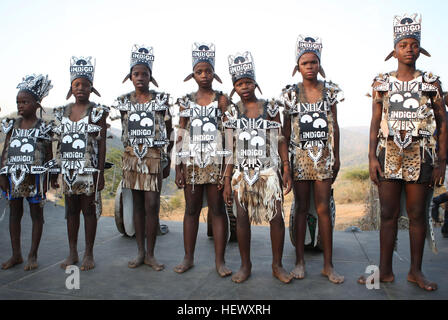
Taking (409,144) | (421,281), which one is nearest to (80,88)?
(409,144)

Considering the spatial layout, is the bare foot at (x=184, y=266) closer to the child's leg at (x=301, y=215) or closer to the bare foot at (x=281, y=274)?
the bare foot at (x=281, y=274)

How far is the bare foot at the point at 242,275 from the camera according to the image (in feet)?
10.9

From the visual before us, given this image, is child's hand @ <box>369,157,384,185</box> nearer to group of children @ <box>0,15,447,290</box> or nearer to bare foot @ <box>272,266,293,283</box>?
group of children @ <box>0,15,447,290</box>

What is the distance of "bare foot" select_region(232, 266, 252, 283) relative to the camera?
10.9 ft

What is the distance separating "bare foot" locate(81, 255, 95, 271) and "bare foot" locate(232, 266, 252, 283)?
1.50 metres

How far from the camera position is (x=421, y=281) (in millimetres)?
3094

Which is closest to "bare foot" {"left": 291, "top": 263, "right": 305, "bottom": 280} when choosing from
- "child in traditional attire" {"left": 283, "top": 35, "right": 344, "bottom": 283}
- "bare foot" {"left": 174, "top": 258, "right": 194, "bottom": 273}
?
"child in traditional attire" {"left": 283, "top": 35, "right": 344, "bottom": 283}

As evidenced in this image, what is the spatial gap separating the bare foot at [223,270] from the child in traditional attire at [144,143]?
675mm

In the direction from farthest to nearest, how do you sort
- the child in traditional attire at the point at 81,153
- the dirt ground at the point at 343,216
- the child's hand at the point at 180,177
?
the dirt ground at the point at 343,216, the child in traditional attire at the point at 81,153, the child's hand at the point at 180,177

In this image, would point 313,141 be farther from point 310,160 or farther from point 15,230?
point 15,230

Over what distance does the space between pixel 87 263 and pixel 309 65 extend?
2.98 metres

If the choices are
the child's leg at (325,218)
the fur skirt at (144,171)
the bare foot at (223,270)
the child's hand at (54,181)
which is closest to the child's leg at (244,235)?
the bare foot at (223,270)
